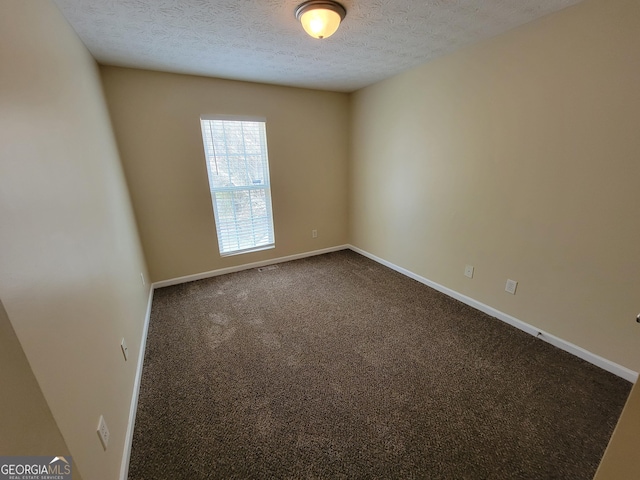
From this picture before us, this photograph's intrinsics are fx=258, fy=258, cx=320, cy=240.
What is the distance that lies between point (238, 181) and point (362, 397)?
2.72 m

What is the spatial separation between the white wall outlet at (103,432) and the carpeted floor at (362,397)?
288mm

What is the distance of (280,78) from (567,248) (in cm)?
310

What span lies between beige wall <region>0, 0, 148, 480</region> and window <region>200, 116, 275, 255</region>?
1372mm

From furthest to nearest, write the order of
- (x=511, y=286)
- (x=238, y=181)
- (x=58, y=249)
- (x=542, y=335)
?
(x=238, y=181) < (x=511, y=286) < (x=542, y=335) < (x=58, y=249)

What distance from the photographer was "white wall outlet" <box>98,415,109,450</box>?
3.49ft

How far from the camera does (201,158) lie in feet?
9.70

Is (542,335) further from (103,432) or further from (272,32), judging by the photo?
(272,32)

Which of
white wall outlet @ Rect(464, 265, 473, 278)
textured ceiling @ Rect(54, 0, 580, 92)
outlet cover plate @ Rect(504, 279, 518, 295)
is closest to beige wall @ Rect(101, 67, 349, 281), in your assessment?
textured ceiling @ Rect(54, 0, 580, 92)

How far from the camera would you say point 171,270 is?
3.11 meters

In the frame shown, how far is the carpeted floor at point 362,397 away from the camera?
125 cm

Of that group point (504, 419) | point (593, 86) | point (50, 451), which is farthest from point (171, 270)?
point (593, 86)

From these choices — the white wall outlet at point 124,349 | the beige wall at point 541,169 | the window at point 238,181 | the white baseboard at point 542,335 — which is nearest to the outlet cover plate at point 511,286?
the beige wall at point 541,169

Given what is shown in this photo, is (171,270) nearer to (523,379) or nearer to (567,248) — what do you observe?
(523,379)

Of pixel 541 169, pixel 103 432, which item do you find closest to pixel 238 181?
pixel 103 432
